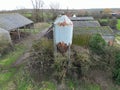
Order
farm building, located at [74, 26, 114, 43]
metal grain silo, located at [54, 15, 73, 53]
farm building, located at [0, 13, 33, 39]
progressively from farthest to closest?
farm building, located at [0, 13, 33, 39] < farm building, located at [74, 26, 114, 43] < metal grain silo, located at [54, 15, 73, 53]

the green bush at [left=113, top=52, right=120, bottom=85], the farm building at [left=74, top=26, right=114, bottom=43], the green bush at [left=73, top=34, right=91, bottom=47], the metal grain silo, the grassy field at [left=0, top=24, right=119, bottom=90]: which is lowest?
the grassy field at [left=0, top=24, right=119, bottom=90]

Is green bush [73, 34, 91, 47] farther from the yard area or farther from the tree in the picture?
the tree

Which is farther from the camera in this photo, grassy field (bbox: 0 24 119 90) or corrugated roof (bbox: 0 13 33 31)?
corrugated roof (bbox: 0 13 33 31)

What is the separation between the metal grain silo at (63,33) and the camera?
11914 mm

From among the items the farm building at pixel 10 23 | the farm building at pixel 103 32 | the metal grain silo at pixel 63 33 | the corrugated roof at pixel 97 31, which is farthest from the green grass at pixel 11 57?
the corrugated roof at pixel 97 31

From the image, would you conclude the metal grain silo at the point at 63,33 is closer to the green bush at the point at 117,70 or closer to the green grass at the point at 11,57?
the green bush at the point at 117,70

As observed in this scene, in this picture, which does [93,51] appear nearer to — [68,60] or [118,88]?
[68,60]

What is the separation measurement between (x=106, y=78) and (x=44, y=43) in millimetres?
5833

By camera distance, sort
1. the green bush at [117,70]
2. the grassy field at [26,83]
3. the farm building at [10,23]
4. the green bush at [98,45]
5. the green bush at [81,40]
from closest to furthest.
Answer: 1. the grassy field at [26,83]
2. the green bush at [117,70]
3. the green bush at [98,45]
4. the green bush at [81,40]
5. the farm building at [10,23]

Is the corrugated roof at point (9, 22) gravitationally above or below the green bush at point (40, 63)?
above

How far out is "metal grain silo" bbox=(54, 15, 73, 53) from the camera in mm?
11914

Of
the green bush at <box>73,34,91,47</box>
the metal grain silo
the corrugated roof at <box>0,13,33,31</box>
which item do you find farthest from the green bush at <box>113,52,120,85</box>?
the corrugated roof at <box>0,13,33,31</box>

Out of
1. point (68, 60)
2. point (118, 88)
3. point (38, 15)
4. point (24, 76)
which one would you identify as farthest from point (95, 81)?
point (38, 15)

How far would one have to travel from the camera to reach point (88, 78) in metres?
11.2
